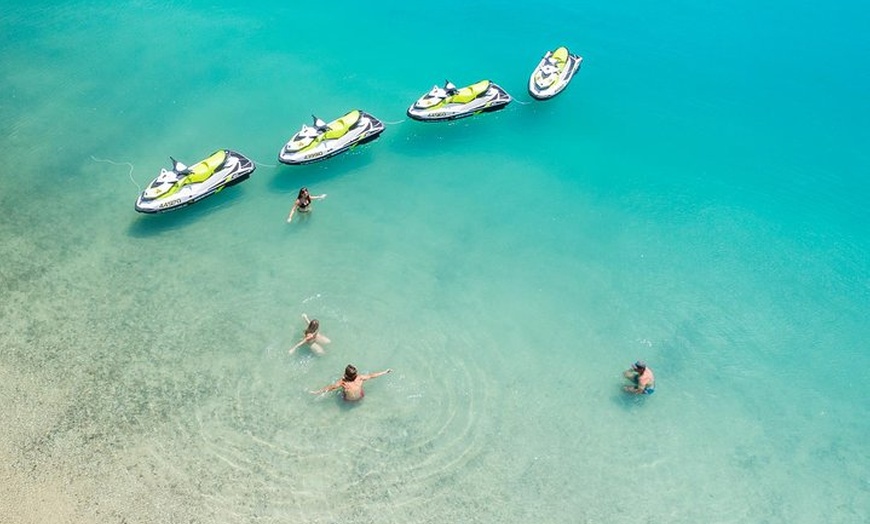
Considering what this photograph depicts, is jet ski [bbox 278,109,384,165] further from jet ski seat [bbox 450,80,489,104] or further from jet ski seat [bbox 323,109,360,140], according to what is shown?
jet ski seat [bbox 450,80,489,104]

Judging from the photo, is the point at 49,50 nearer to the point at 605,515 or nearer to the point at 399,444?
the point at 399,444

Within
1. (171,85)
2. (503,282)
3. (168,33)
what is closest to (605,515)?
(503,282)

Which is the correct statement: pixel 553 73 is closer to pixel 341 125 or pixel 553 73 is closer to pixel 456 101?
pixel 456 101

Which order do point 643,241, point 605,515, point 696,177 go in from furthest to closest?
point 696,177
point 643,241
point 605,515

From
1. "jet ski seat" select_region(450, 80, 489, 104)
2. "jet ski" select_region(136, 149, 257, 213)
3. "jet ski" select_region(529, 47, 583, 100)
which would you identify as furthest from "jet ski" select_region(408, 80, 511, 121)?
"jet ski" select_region(136, 149, 257, 213)

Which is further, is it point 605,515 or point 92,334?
point 92,334

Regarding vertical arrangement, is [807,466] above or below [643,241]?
below
